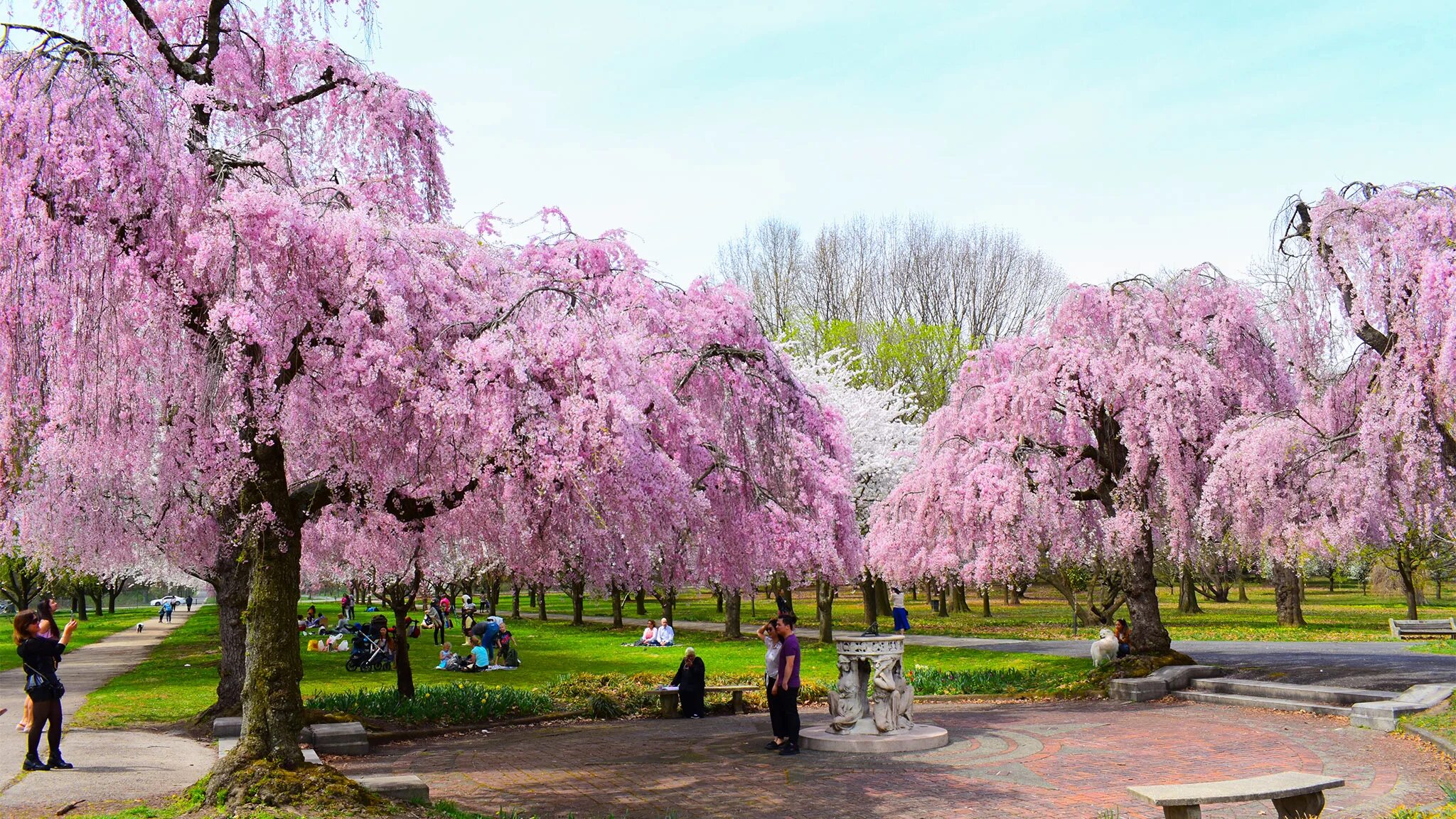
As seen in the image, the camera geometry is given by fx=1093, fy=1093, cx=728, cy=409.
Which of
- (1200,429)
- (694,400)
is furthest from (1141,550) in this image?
(694,400)

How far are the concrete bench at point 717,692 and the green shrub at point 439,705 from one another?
1872mm

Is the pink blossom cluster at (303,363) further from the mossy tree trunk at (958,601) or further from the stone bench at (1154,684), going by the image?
the mossy tree trunk at (958,601)

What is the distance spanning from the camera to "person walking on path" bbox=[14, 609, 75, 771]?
11.0m

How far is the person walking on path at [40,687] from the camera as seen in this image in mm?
11016

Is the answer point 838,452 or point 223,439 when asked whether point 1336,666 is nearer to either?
point 838,452

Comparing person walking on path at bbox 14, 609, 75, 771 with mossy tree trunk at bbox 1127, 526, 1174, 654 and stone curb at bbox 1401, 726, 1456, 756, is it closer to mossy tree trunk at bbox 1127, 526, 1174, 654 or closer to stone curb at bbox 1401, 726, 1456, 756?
stone curb at bbox 1401, 726, 1456, 756

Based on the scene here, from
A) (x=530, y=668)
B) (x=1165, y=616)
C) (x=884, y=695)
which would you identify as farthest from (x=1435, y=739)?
(x=1165, y=616)

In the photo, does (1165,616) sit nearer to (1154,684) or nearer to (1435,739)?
(1154,684)

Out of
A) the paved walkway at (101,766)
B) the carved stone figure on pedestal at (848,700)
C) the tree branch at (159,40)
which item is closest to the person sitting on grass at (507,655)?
the paved walkway at (101,766)

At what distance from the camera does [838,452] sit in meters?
16.1

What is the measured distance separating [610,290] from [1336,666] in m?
14.9

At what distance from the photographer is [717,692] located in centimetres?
1855

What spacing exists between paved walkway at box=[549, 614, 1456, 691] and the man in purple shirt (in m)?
4.81

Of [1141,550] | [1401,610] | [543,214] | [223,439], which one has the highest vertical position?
[543,214]
